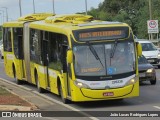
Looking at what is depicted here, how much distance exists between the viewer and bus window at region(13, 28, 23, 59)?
26989 millimetres

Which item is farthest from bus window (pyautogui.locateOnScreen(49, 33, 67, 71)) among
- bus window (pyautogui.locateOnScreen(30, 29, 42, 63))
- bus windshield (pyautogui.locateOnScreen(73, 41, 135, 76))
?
bus window (pyautogui.locateOnScreen(30, 29, 42, 63))

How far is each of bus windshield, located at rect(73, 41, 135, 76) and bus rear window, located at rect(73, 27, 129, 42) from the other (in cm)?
22

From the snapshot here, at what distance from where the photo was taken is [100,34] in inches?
720

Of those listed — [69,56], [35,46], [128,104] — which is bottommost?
[128,104]

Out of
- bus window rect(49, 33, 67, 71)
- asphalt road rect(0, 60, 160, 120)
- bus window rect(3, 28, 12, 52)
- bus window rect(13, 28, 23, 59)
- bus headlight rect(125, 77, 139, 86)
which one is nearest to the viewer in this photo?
asphalt road rect(0, 60, 160, 120)

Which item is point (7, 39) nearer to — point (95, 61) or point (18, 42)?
point (18, 42)

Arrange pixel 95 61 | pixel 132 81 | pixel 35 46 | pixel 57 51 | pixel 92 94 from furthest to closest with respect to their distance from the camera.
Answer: pixel 35 46 < pixel 57 51 < pixel 132 81 < pixel 95 61 < pixel 92 94

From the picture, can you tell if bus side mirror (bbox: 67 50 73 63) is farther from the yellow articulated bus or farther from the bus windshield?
the bus windshield

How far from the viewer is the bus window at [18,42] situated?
Answer: 88.5ft

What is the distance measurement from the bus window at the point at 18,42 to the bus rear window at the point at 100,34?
9007mm

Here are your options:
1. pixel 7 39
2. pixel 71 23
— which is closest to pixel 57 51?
pixel 71 23

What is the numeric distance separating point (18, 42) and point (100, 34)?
31.6ft

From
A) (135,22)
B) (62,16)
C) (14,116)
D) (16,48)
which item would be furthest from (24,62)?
(135,22)

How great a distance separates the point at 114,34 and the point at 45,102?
11.3ft
